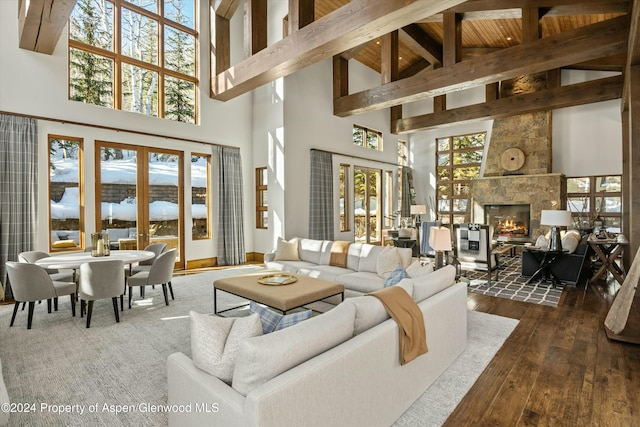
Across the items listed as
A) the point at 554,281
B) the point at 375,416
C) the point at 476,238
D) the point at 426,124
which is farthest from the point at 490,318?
the point at 426,124

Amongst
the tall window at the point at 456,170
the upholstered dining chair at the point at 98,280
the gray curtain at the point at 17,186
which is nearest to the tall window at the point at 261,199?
the gray curtain at the point at 17,186

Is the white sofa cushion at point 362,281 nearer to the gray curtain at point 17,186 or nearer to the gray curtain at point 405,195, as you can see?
the gray curtain at point 17,186

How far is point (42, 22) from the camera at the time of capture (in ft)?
13.9

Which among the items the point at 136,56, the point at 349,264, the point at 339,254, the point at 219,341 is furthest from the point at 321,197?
the point at 219,341

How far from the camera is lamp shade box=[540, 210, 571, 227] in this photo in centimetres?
500

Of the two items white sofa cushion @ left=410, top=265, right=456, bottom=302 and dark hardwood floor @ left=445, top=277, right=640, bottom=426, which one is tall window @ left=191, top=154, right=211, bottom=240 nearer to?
white sofa cushion @ left=410, top=265, right=456, bottom=302

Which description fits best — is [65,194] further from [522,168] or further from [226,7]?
[522,168]

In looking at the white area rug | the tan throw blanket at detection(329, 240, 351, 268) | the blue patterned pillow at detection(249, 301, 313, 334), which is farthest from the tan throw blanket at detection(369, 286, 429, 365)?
the tan throw blanket at detection(329, 240, 351, 268)

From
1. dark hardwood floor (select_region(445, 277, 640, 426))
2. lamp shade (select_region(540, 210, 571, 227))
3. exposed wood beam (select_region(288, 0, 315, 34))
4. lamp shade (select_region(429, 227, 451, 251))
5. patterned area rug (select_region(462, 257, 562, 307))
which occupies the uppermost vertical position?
exposed wood beam (select_region(288, 0, 315, 34))

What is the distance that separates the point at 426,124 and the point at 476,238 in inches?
168

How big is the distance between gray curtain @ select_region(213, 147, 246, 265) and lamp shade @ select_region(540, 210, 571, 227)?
230 inches

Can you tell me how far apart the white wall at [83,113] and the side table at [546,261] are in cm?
622

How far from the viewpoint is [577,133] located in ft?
27.8

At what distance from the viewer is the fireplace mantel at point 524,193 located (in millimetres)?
8273
